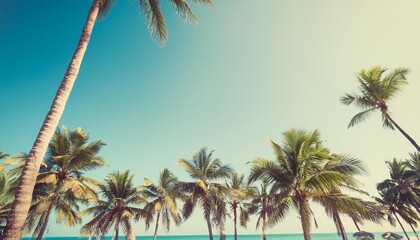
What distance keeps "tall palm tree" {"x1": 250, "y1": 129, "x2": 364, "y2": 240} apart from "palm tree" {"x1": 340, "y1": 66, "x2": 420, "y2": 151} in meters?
8.61

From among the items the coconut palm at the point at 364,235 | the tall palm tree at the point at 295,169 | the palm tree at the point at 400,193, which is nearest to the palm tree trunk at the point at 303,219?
the tall palm tree at the point at 295,169

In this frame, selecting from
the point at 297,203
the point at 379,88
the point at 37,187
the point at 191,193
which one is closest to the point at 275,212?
the point at 297,203

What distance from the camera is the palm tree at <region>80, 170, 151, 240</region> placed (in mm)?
18281

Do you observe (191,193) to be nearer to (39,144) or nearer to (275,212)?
(275,212)

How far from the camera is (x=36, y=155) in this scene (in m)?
4.68

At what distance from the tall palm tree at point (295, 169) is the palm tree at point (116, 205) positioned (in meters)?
12.9

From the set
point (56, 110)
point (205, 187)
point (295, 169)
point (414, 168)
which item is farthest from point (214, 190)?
point (414, 168)

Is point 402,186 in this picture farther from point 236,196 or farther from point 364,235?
point 236,196

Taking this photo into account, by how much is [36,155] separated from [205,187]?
12.7 metres

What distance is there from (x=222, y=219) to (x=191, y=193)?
323 centimetres

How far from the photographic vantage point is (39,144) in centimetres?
484

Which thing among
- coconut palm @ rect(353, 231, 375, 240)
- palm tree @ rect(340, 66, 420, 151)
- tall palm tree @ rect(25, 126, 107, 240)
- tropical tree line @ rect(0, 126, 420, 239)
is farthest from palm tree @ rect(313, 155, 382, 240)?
coconut palm @ rect(353, 231, 375, 240)

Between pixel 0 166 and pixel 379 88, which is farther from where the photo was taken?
pixel 379 88

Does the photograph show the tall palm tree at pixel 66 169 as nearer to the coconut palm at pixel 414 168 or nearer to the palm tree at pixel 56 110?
the palm tree at pixel 56 110
